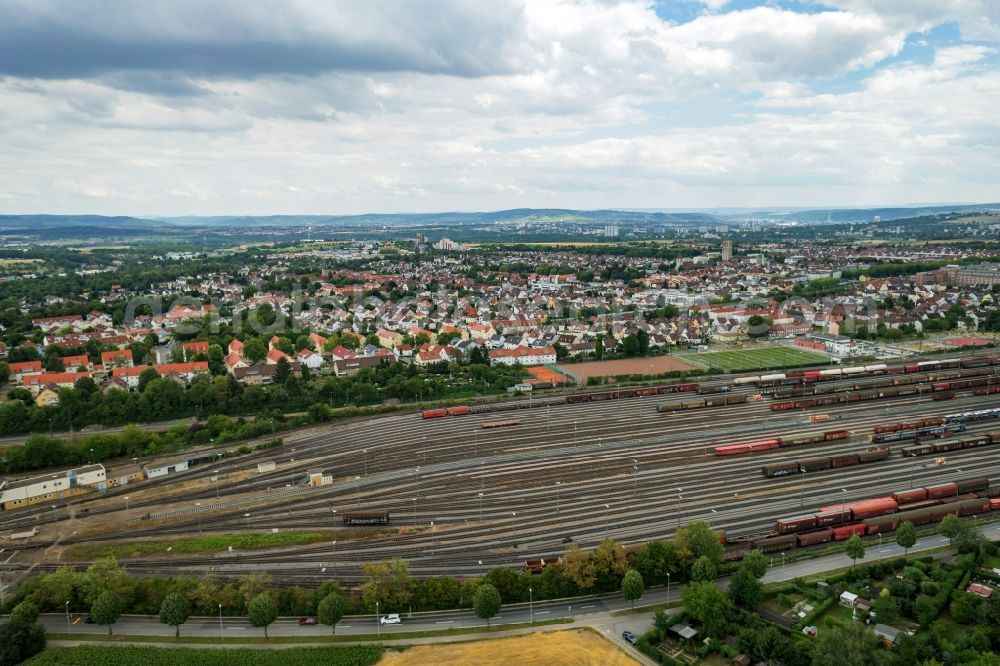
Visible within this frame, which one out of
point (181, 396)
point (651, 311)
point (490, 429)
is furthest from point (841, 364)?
point (181, 396)

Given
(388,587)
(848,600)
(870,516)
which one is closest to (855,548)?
(848,600)

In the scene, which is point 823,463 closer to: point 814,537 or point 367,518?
point 814,537

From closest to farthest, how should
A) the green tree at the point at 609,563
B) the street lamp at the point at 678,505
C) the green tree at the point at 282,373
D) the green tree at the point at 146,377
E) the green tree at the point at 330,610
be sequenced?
the green tree at the point at 330,610 → the green tree at the point at 609,563 → the street lamp at the point at 678,505 → the green tree at the point at 146,377 → the green tree at the point at 282,373

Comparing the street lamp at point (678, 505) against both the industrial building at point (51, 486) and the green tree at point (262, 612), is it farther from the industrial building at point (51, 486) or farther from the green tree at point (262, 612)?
the industrial building at point (51, 486)

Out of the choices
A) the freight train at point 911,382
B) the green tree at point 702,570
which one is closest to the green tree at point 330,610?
the green tree at point 702,570

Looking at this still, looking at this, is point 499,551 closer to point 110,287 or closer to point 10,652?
point 10,652

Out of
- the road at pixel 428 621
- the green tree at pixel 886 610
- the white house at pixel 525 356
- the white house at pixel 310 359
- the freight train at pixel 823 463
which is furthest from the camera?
the white house at pixel 525 356
